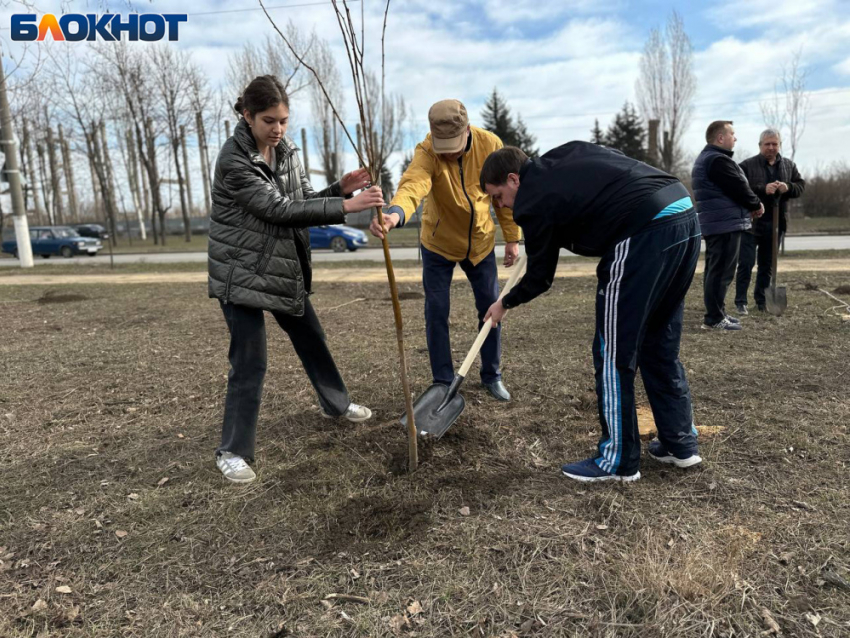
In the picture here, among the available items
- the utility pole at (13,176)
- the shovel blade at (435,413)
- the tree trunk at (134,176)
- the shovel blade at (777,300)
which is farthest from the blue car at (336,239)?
the shovel blade at (435,413)

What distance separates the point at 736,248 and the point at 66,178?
48250 millimetres

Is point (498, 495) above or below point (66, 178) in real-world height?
below

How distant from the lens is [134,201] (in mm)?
36906

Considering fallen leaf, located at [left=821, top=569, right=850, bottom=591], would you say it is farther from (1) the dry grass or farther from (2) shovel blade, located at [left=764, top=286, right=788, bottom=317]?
(2) shovel blade, located at [left=764, top=286, right=788, bottom=317]

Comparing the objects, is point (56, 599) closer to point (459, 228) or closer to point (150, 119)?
point (459, 228)

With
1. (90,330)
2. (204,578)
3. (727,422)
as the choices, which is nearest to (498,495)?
(204,578)

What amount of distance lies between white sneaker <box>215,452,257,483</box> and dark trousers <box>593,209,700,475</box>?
5.62 ft

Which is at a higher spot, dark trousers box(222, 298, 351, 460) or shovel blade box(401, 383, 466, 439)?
dark trousers box(222, 298, 351, 460)

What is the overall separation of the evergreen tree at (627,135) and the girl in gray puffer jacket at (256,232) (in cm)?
3280

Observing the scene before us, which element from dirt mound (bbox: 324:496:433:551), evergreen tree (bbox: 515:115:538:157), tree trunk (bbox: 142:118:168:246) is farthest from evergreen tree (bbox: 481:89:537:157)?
dirt mound (bbox: 324:496:433:551)

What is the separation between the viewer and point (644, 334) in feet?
8.96

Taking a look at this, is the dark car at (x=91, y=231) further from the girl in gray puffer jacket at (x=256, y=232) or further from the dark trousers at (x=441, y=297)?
the girl in gray puffer jacket at (x=256, y=232)

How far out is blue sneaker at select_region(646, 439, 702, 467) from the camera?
2.87m

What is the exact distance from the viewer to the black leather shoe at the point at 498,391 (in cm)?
399
